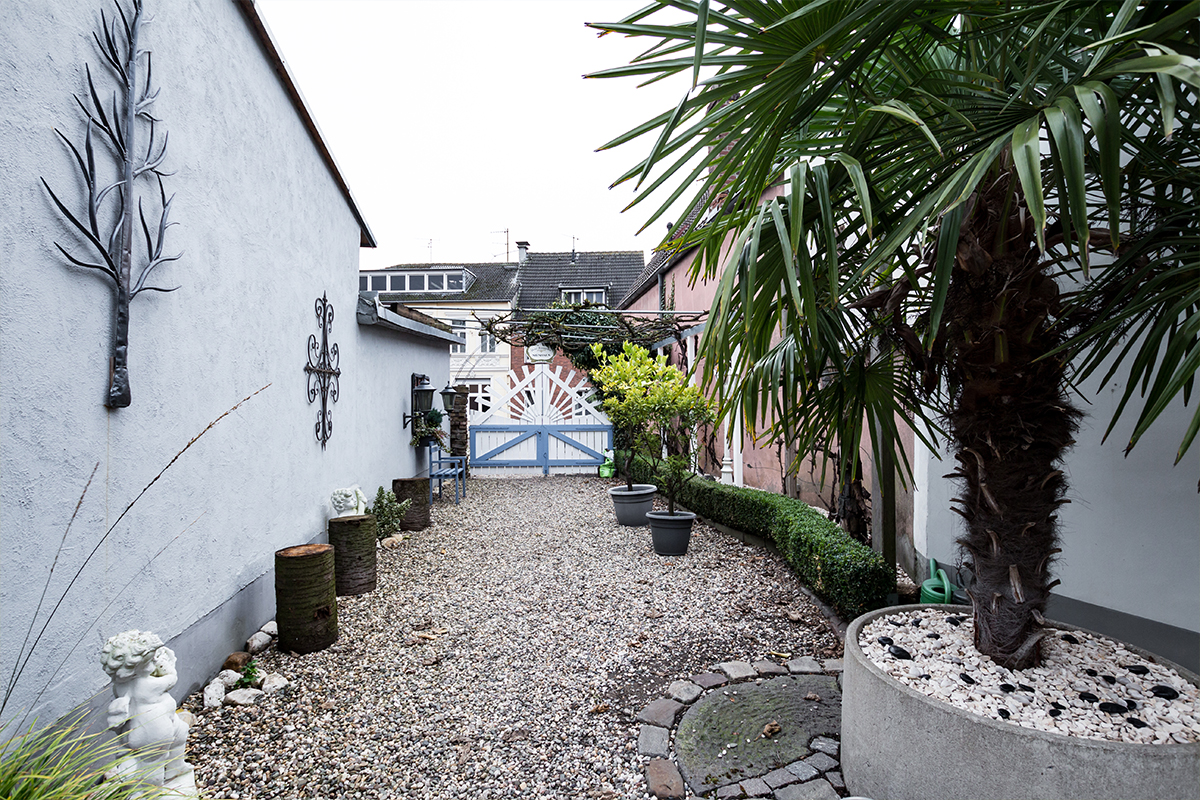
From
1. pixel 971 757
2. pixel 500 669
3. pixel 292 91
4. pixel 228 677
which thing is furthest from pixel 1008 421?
pixel 292 91

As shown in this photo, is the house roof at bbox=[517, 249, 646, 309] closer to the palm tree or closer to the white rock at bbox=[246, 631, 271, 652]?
the white rock at bbox=[246, 631, 271, 652]

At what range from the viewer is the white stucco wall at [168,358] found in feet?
6.43

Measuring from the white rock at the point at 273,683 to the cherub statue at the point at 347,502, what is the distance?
1.82m

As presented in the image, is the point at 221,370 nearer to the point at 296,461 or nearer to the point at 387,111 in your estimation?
the point at 296,461

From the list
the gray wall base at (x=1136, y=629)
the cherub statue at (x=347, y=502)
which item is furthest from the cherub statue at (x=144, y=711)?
the gray wall base at (x=1136, y=629)

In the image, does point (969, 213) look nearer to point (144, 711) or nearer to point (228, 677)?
point (144, 711)

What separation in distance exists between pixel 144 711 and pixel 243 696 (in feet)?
3.71

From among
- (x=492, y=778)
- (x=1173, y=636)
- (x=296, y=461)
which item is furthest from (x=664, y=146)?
(x=296, y=461)

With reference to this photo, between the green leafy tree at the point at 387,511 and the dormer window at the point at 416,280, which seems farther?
the dormer window at the point at 416,280

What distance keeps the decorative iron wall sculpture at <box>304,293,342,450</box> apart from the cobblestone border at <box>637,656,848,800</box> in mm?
3735

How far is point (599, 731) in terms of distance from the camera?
272cm

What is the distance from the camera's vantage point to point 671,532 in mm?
5629

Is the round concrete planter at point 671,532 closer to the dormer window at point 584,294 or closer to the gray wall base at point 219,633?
the gray wall base at point 219,633

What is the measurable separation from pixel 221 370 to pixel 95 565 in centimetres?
135
